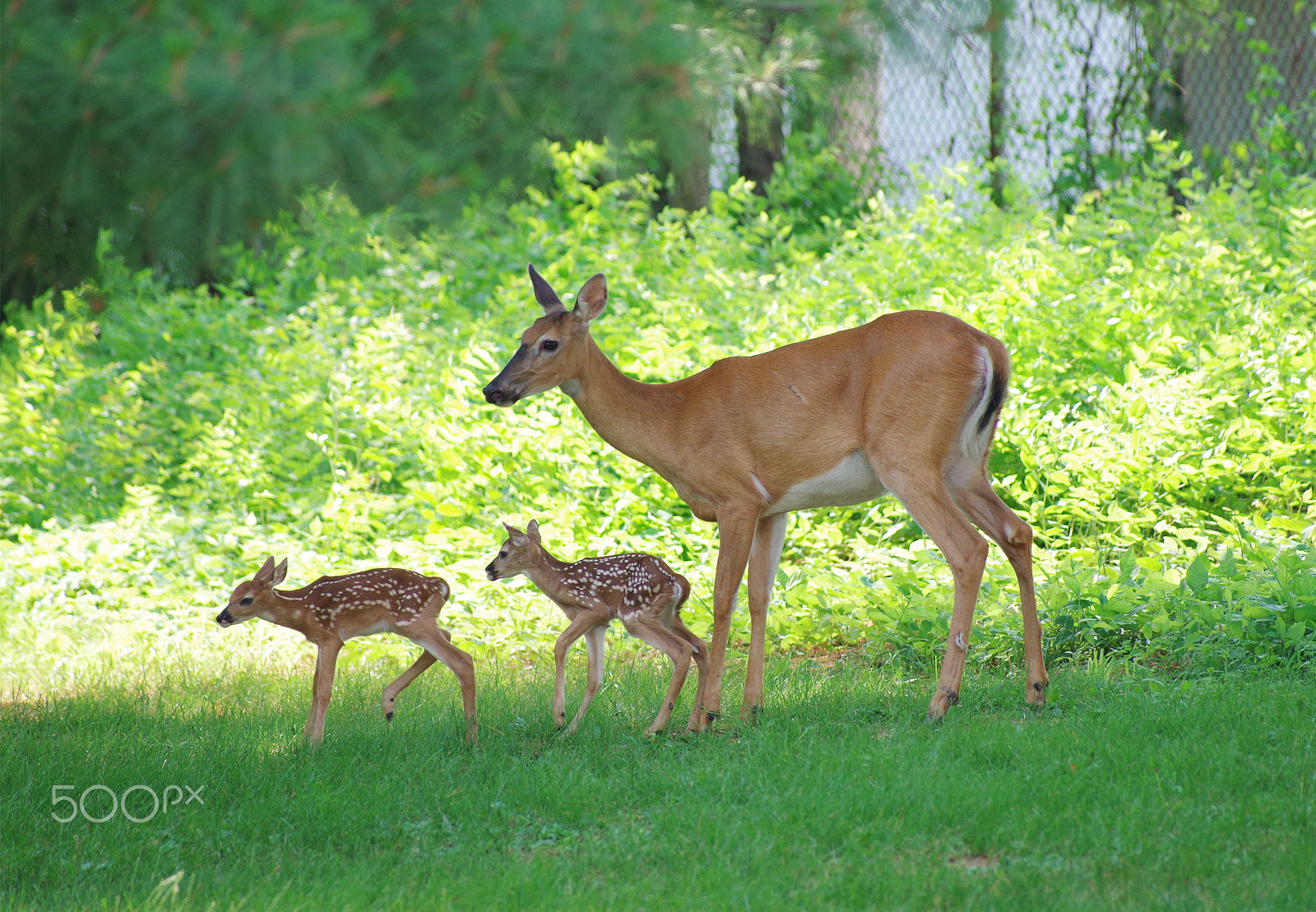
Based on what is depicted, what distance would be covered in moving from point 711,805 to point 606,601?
1.17 metres

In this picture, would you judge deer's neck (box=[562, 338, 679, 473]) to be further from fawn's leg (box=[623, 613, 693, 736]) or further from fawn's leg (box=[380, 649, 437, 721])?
fawn's leg (box=[380, 649, 437, 721])

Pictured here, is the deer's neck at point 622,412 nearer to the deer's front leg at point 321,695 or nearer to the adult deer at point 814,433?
the adult deer at point 814,433

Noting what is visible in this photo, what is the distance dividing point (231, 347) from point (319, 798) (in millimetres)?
7281

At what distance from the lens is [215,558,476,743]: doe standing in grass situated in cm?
489

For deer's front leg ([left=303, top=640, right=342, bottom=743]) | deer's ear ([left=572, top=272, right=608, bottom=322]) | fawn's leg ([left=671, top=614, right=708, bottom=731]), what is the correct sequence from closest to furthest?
1. deer's front leg ([left=303, top=640, right=342, bottom=743])
2. fawn's leg ([left=671, top=614, right=708, bottom=731])
3. deer's ear ([left=572, top=272, right=608, bottom=322])

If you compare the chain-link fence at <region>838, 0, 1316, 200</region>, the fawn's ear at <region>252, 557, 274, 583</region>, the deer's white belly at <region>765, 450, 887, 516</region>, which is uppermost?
the chain-link fence at <region>838, 0, 1316, 200</region>

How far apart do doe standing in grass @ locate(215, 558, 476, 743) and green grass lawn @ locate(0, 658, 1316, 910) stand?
0.84 ft

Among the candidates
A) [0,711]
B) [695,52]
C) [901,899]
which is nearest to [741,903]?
[901,899]

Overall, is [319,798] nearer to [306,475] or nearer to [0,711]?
[0,711]

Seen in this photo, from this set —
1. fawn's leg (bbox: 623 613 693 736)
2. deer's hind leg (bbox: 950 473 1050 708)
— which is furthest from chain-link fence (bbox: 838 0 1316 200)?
fawn's leg (bbox: 623 613 693 736)

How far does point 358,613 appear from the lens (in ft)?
16.2

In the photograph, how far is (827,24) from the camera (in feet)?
11.0

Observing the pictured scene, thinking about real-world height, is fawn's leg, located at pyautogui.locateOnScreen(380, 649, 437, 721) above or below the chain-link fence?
below

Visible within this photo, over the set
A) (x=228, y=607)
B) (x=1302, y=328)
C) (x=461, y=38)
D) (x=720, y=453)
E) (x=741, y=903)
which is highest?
(x=1302, y=328)
